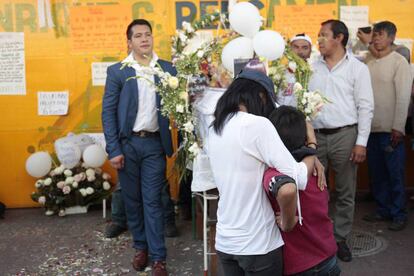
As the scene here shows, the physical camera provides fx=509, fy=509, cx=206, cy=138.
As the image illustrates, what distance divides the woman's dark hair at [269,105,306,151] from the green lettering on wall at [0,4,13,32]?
4.29 meters

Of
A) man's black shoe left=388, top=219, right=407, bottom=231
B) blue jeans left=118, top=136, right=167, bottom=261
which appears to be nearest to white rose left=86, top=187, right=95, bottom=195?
blue jeans left=118, top=136, right=167, bottom=261

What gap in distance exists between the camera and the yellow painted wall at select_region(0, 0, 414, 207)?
579 cm

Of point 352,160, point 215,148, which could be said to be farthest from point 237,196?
point 352,160

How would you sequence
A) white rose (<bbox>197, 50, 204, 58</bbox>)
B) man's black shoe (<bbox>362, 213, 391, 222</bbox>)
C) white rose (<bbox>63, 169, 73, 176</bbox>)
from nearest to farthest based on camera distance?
white rose (<bbox>197, 50, 204, 58</bbox>) → man's black shoe (<bbox>362, 213, 391, 222</bbox>) → white rose (<bbox>63, 169, 73, 176</bbox>)

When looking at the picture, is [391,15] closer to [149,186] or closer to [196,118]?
[196,118]

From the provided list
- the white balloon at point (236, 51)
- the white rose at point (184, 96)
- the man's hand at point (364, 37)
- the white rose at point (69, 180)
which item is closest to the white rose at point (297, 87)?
the white balloon at point (236, 51)

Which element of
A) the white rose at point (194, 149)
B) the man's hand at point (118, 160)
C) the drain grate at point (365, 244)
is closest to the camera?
the white rose at point (194, 149)

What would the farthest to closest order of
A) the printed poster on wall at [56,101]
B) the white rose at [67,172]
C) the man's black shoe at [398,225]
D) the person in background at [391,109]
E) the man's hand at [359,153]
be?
the printed poster on wall at [56,101]
the white rose at [67,172]
the man's black shoe at [398,225]
the person in background at [391,109]
the man's hand at [359,153]

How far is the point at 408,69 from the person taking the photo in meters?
5.00

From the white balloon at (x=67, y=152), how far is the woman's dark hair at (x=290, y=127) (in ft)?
11.9

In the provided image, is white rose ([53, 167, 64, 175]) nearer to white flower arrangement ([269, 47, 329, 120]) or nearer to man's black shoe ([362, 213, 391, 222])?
white flower arrangement ([269, 47, 329, 120])

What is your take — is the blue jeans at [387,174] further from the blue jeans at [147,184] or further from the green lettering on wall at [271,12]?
the blue jeans at [147,184]

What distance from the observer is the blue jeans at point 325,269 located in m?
2.47

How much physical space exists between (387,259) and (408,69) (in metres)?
1.86
